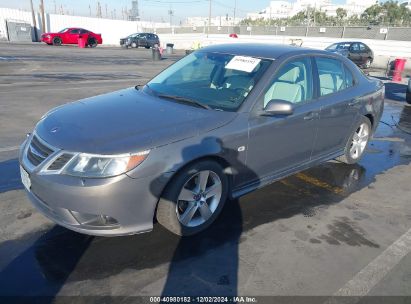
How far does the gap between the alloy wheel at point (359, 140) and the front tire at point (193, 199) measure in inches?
108

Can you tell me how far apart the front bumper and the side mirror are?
1.40 metres

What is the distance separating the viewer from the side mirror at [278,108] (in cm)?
355

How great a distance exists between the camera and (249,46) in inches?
177

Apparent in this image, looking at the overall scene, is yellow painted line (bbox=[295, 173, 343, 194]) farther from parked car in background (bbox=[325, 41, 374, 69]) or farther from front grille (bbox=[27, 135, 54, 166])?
parked car in background (bbox=[325, 41, 374, 69])

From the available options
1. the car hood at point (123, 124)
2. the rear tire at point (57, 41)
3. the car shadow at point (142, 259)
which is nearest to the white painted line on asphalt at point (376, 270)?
the car shadow at point (142, 259)

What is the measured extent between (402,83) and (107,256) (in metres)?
16.9

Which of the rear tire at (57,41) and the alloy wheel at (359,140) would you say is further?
the rear tire at (57,41)

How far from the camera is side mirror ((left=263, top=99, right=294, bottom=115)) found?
3549mm

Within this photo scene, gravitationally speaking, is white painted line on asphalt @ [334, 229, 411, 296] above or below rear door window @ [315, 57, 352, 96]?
below

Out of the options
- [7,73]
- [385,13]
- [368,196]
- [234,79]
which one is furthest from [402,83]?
[385,13]

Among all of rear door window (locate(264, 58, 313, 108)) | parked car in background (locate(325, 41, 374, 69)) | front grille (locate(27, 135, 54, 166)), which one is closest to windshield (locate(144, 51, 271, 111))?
rear door window (locate(264, 58, 313, 108))

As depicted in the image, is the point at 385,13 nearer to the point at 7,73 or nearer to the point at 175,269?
the point at 7,73

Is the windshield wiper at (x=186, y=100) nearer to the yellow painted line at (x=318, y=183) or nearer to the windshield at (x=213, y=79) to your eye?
the windshield at (x=213, y=79)

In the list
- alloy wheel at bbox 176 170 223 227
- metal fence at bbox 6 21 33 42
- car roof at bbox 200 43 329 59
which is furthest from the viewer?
metal fence at bbox 6 21 33 42
